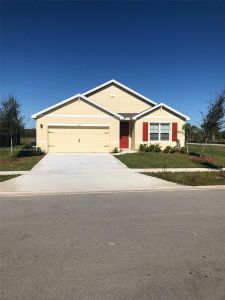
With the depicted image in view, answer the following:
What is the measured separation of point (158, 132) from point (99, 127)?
16.3ft

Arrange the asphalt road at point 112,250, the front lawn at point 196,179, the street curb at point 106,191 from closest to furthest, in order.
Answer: the asphalt road at point 112,250, the street curb at point 106,191, the front lawn at point 196,179

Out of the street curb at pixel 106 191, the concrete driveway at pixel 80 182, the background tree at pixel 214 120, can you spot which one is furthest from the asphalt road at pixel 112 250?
the background tree at pixel 214 120

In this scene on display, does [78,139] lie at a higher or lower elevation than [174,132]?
lower

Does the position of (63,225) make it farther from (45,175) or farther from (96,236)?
(45,175)

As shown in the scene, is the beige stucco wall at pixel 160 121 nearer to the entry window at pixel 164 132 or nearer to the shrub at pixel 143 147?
the entry window at pixel 164 132

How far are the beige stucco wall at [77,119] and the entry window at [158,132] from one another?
303cm

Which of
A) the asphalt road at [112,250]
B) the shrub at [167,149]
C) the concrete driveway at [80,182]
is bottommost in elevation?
the asphalt road at [112,250]

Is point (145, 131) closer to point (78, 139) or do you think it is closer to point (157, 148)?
point (157, 148)

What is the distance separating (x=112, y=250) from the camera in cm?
452

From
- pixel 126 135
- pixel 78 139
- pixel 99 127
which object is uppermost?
pixel 99 127

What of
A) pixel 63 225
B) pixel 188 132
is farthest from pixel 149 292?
pixel 188 132

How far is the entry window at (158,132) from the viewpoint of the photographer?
25.2m

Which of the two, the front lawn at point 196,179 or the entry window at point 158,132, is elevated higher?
the entry window at point 158,132

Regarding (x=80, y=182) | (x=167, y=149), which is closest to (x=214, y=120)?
(x=167, y=149)
